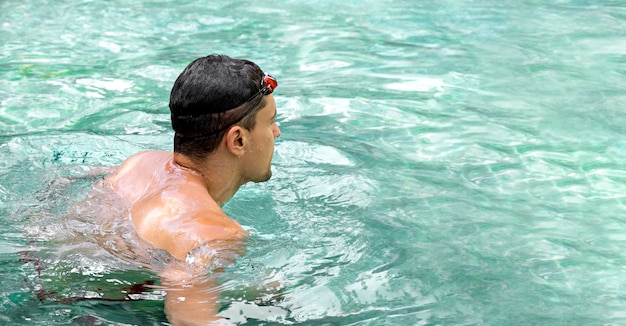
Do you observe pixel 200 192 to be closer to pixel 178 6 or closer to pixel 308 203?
pixel 308 203

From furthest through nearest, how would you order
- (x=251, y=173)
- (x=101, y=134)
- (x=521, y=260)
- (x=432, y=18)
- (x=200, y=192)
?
(x=432, y=18) → (x=101, y=134) → (x=521, y=260) → (x=251, y=173) → (x=200, y=192)

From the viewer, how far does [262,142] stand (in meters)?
3.62

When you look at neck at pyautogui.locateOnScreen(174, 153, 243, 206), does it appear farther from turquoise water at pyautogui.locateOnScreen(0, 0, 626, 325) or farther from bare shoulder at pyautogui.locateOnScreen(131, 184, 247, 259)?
turquoise water at pyautogui.locateOnScreen(0, 0, 626, 325)

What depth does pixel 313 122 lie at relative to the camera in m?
5.68

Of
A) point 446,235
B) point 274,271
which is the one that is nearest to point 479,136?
point 446,235

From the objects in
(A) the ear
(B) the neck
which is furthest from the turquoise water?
(A) the ear

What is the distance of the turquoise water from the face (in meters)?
0.32

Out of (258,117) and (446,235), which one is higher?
(258,117)

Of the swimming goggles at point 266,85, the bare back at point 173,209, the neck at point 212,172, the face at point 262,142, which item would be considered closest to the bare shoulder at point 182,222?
the bare back at point 173,209

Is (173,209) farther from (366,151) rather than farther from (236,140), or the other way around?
(366,151)

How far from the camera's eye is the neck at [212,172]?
355 centimetres

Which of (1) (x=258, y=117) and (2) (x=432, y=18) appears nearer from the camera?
(1) (x=258, y=117)

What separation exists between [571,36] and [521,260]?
4.04 m

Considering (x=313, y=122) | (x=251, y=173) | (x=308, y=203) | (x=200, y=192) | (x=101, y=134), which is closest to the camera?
(x=200, y=192)
